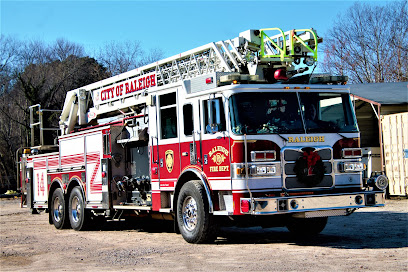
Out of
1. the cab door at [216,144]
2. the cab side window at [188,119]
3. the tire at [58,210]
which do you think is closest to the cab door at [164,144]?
the cab side window at [188,119]

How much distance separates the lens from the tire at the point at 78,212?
13.6m

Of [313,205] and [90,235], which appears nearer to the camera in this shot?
[313,205]

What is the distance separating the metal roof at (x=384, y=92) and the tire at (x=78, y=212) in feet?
36.2

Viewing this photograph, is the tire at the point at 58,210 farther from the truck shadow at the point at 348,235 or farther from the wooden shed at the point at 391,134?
the wooden shed at the point at 391,134

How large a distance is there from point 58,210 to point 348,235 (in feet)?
25.2

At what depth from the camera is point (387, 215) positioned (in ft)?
45.2

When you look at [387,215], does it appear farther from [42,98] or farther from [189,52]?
[42,98]

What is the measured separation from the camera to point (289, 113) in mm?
9367

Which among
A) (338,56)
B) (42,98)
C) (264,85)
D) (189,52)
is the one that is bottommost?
(264,85)

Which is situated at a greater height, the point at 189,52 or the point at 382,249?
the point at 189,52

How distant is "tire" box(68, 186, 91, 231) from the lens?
1358 cm

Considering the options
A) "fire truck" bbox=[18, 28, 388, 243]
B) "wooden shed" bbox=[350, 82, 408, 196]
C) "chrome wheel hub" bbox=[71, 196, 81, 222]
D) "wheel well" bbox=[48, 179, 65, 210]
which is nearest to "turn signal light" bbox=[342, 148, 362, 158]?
"fire truck" bbox=[18, 28, 388, 243]

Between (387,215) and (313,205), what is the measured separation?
224 inches

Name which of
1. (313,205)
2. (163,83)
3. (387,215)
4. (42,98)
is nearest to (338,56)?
(42,98)
